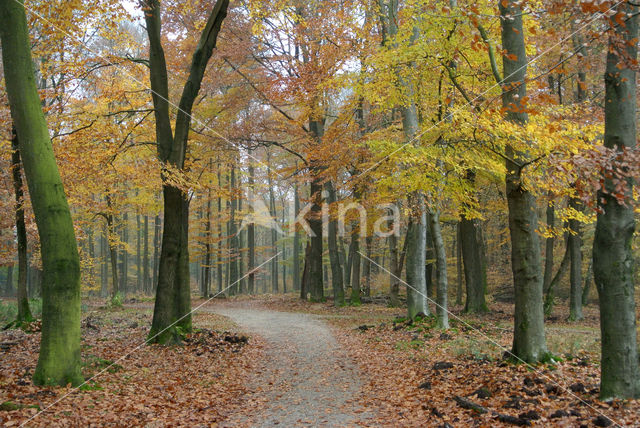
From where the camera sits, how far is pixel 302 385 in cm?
757

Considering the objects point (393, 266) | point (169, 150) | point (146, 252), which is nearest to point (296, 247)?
point (146, 252)

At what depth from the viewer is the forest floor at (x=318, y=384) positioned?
512 centimetres

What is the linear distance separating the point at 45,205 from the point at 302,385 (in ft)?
16.1

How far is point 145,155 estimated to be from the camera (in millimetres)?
20219

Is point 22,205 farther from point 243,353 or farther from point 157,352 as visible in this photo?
point 243,353

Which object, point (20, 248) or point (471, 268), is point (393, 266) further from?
point (20, 248)

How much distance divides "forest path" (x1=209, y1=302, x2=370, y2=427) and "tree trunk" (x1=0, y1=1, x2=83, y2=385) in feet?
8.42

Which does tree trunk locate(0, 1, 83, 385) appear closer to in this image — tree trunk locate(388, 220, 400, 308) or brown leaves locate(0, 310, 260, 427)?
brown leaves locate(0, 310, 260, 427)

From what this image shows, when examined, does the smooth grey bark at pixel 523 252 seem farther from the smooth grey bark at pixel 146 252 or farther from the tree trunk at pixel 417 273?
the smooth grey bark at pixel 146 252

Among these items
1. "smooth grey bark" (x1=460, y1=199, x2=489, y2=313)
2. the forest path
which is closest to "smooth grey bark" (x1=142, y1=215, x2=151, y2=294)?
the forest path

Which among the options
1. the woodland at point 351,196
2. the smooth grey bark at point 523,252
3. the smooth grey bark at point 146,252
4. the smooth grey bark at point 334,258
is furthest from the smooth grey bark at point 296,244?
the smooth grey bark at point 523,252

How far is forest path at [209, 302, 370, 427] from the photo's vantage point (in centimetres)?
584

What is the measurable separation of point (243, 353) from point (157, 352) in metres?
1.89

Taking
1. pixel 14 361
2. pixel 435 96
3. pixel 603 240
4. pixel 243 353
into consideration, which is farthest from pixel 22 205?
pixel 603 240
